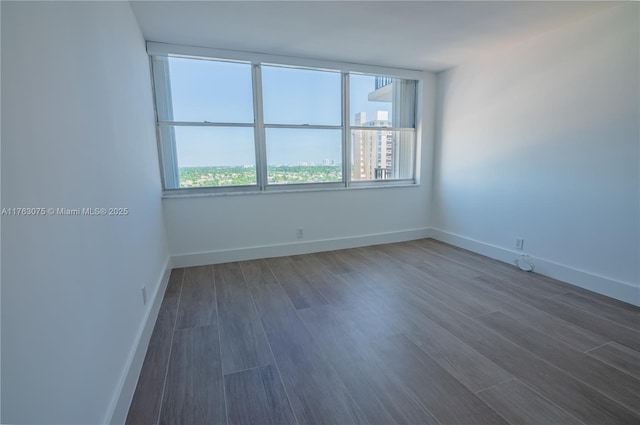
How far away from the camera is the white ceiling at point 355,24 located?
230cm

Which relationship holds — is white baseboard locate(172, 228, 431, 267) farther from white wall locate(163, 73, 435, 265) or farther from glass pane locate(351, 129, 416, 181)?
glass pane locate(351, 129, 416, 181)

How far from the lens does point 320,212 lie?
393 cm

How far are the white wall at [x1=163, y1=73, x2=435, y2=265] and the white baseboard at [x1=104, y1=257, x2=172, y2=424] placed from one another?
3.56 feet

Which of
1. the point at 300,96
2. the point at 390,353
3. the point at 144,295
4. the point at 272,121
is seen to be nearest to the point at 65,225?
the point at 144,295

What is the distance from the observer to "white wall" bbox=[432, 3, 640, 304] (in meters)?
2.42

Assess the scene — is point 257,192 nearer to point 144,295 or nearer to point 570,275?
point 144,295

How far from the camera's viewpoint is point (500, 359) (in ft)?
5.85

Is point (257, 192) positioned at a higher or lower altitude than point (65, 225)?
lower

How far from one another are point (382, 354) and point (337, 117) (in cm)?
302

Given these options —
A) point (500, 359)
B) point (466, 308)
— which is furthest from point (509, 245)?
point (500, 359)

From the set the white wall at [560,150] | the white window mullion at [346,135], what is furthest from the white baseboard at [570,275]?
the white window mullion at [346,135]

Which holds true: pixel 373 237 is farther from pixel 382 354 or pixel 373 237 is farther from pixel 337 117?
pixel 382 354

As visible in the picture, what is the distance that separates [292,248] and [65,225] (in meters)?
2.89

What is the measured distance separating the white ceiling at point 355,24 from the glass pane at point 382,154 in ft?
3.62
